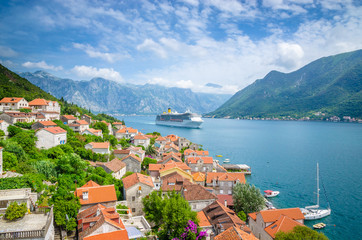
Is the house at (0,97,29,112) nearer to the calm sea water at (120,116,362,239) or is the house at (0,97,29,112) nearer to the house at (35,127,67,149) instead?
the house at (35,127,67,149)

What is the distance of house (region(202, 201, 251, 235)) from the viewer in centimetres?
2411

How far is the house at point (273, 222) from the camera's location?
24188mm

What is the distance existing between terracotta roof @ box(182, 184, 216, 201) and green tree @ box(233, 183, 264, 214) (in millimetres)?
4555

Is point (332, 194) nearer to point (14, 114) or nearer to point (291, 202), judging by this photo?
point (291, 202)

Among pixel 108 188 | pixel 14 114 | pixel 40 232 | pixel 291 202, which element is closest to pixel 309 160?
pixel 291 202

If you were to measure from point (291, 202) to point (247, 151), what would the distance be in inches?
1788

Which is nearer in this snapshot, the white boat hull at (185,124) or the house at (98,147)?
the house at (98,147)

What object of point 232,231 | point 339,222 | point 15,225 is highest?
point 15,225

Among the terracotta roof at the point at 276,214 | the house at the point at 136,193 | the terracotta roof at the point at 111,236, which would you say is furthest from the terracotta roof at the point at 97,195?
the terracotta roof at the point at 276,214

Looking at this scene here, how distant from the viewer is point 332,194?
43.4m

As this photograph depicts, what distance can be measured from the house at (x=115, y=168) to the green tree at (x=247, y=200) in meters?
19.7

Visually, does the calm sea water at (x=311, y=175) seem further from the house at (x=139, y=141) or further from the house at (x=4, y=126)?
the house at (x=4, y=126)

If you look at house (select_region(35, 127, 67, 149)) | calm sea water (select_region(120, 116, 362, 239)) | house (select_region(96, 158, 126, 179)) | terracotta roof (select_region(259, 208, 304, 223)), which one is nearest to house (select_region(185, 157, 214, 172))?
calm sea water (select_region(120, 116, 362, 239))

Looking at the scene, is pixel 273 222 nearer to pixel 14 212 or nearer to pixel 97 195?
pixel 97 195
